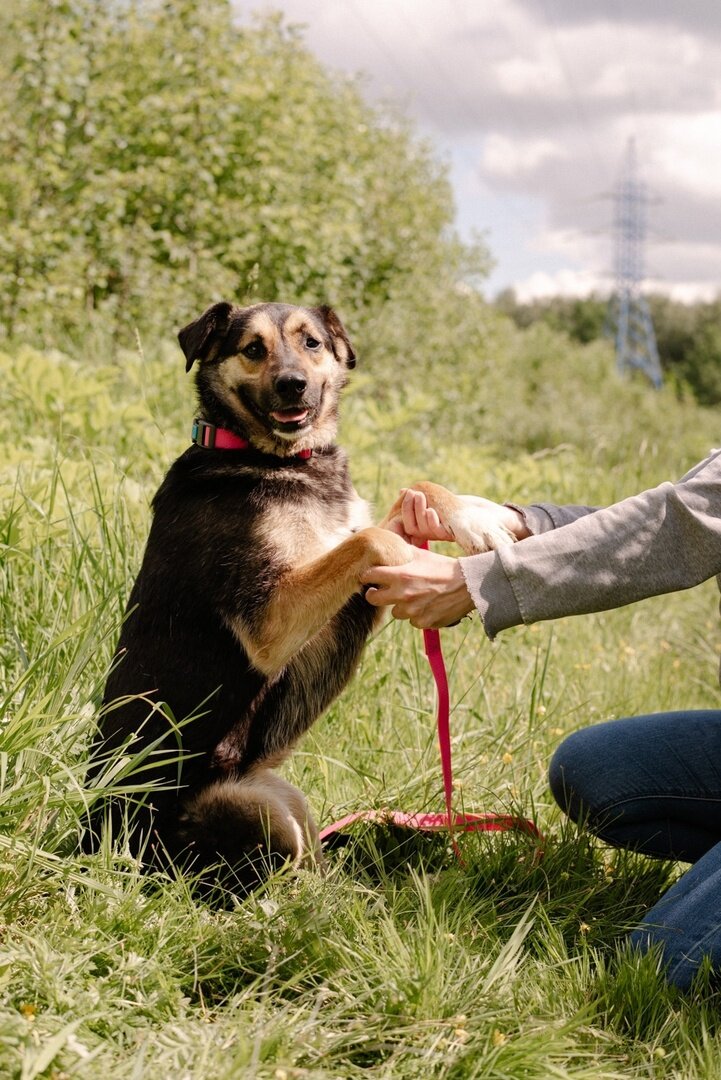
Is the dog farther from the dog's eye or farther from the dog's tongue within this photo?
the dog's eye

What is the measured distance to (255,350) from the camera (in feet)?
10.5

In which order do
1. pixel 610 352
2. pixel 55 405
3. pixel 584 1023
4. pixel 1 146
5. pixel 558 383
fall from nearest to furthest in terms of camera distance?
pixel 584 1023
pixel 55 405
pixel 1 146
pixel 558 383
pixel 610 352

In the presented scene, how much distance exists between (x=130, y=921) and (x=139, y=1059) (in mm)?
456

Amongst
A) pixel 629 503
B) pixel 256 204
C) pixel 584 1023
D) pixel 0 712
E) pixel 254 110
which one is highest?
pixel 254 110

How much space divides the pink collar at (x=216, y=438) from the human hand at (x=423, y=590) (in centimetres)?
64

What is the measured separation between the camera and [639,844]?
3043 mm

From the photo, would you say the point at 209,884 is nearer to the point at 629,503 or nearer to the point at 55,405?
the point at 629,503

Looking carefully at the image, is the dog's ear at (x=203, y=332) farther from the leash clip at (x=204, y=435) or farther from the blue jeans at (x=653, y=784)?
the blue jeans at (x=653, y=784)

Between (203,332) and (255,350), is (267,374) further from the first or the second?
(203,332)

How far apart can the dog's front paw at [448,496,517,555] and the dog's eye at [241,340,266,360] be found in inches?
30.9

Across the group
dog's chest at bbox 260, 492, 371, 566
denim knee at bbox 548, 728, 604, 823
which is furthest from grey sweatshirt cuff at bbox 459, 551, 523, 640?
denim knee at bbox 548, 728, 604, 823

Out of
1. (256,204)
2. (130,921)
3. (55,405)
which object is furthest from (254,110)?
(130,921)

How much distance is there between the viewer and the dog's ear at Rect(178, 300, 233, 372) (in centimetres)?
310

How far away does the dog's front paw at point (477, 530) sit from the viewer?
282 centimetres
